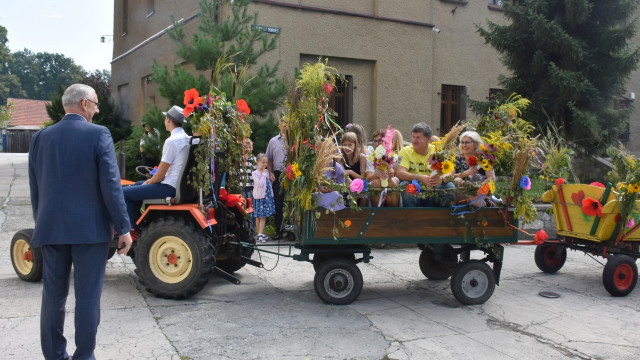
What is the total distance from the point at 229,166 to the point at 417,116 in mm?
9010

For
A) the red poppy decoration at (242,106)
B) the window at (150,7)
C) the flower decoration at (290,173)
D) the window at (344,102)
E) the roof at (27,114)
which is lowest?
the flower decoration at (290,173)

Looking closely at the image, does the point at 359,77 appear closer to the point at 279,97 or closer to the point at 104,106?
the point at 279,97

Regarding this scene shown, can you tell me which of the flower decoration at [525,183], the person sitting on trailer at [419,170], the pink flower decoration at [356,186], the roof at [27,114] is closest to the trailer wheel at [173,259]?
the pink flower decoration at [356,186]

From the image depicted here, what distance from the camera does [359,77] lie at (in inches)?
542

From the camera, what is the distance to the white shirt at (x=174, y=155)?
5797 millimetres

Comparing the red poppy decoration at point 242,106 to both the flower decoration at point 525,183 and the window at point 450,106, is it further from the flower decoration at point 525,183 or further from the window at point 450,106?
the window at point 450,106

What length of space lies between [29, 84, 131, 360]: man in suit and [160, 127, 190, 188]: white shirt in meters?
2.02

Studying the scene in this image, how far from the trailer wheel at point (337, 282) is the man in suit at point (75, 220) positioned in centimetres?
242

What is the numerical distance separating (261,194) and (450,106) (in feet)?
27.9

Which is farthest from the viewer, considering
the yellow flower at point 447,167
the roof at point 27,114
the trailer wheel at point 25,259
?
the roof at point 27,114

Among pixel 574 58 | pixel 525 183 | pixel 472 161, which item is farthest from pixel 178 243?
pixel 574 58

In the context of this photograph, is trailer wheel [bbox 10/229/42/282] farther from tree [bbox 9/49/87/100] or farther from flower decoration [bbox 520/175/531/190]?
tree [bbox 9/49/87/100]

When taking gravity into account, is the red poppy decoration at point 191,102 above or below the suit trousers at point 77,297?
above

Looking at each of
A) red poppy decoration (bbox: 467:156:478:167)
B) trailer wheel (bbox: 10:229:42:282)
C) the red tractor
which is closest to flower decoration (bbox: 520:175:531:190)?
red poppy decoration (bbox: 467:156:478:167)
